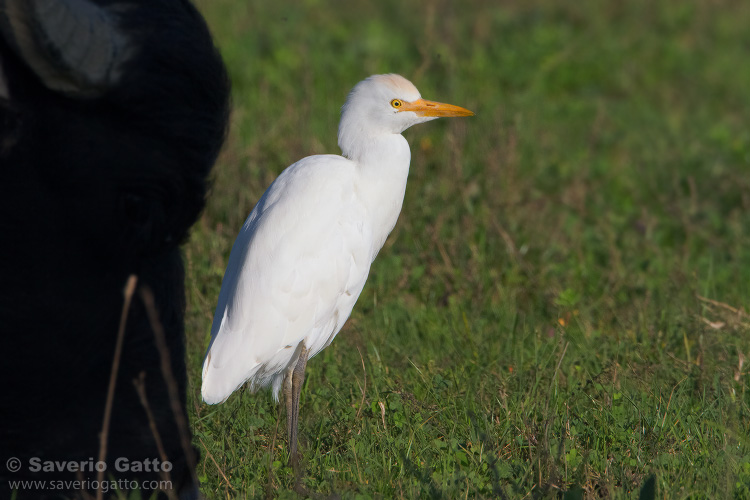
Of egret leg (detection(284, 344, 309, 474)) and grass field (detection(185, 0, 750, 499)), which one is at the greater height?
egret leg (detection(284, 344, 309, 474))

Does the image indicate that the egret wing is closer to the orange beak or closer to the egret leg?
the egret leg

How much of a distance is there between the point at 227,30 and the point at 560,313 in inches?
184

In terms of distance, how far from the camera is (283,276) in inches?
138

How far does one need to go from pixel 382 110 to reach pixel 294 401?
1.16 m

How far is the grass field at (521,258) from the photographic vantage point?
10.1ft

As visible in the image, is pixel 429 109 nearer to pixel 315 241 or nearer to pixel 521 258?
pixel 315 241

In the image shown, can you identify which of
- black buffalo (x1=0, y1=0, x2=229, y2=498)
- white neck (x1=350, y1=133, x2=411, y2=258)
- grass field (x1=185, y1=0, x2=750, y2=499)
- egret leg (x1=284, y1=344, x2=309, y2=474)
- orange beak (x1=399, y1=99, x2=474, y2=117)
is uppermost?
black buffalo (x1=0, y1=0, x2=229, y2=498)

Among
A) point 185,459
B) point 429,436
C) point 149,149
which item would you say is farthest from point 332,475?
point 149,149

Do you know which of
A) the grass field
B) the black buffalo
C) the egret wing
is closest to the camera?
the black buffalo

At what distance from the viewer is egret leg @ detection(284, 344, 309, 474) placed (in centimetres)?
316

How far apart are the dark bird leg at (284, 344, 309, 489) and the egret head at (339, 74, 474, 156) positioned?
87 centimetres

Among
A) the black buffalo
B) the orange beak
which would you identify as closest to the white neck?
the orange beak

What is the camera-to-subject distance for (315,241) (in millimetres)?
3557

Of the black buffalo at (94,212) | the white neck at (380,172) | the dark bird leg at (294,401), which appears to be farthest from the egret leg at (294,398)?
the black buffalo at (94,212)
